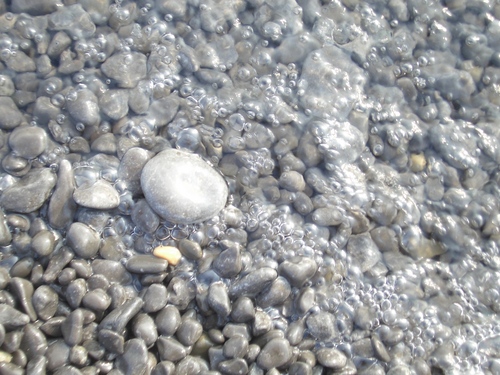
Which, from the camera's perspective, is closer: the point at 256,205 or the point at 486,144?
the point at 256,205

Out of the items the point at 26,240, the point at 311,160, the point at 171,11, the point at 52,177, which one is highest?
the point at 171,11

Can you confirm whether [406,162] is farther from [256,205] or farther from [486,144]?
[256,205]

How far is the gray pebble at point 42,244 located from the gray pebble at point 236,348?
77 cm

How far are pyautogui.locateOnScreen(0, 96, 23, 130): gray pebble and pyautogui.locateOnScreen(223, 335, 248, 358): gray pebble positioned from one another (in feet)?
4.26

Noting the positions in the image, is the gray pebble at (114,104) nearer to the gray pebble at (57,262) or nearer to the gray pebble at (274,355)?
the gray pebble at (57,262)

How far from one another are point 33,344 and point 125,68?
1250 millimetres

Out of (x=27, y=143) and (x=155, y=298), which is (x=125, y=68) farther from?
(x=155, y=298)

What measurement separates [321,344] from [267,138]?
0.93m

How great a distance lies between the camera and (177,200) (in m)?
1.89

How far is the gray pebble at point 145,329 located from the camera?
1.69m

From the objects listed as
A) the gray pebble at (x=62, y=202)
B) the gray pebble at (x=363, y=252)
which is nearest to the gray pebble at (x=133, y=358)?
the gray pebble at (x=62, y=202)

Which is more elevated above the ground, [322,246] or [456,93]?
[456,93]

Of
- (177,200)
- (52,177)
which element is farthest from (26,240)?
(177,200)

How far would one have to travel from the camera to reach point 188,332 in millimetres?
1735
